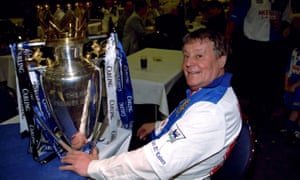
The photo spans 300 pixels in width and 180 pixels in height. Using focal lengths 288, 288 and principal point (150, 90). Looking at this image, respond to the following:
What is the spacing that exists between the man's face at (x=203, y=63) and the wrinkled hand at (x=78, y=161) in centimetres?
49

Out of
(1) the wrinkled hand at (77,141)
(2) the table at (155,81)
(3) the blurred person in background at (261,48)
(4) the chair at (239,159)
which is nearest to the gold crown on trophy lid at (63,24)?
(1) the wrinkled hand at (77,141)

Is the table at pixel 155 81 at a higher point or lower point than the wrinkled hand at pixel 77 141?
lower

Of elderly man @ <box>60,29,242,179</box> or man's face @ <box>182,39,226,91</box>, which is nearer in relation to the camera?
elderly man @ <box>60,29,242,179</box>

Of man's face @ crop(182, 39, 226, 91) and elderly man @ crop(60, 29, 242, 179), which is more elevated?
man's face @ crop(182, 39, 226, 91)

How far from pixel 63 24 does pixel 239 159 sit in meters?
0.75

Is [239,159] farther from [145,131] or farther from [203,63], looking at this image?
[145,131]

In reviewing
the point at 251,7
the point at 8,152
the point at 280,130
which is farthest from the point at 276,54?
the point at 8,152

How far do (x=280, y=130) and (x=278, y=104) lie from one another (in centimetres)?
64

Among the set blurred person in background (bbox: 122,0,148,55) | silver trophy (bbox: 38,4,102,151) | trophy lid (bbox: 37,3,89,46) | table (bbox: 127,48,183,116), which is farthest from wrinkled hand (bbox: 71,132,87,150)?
blurred person in background (bbox: 122,0,148,55)

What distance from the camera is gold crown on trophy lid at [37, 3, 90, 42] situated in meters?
0.94

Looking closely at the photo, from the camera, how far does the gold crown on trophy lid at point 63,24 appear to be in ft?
3.09

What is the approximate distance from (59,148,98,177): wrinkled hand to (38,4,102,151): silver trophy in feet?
0.13

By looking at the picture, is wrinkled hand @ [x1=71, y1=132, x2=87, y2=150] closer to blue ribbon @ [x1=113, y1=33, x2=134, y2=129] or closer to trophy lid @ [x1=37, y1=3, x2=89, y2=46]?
blue ribbon @ [x1=113, y1=33, x2=134, y2=129]

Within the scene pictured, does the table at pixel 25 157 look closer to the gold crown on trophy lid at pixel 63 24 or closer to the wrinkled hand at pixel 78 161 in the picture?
the wrinkled hand at pixel 78 161
